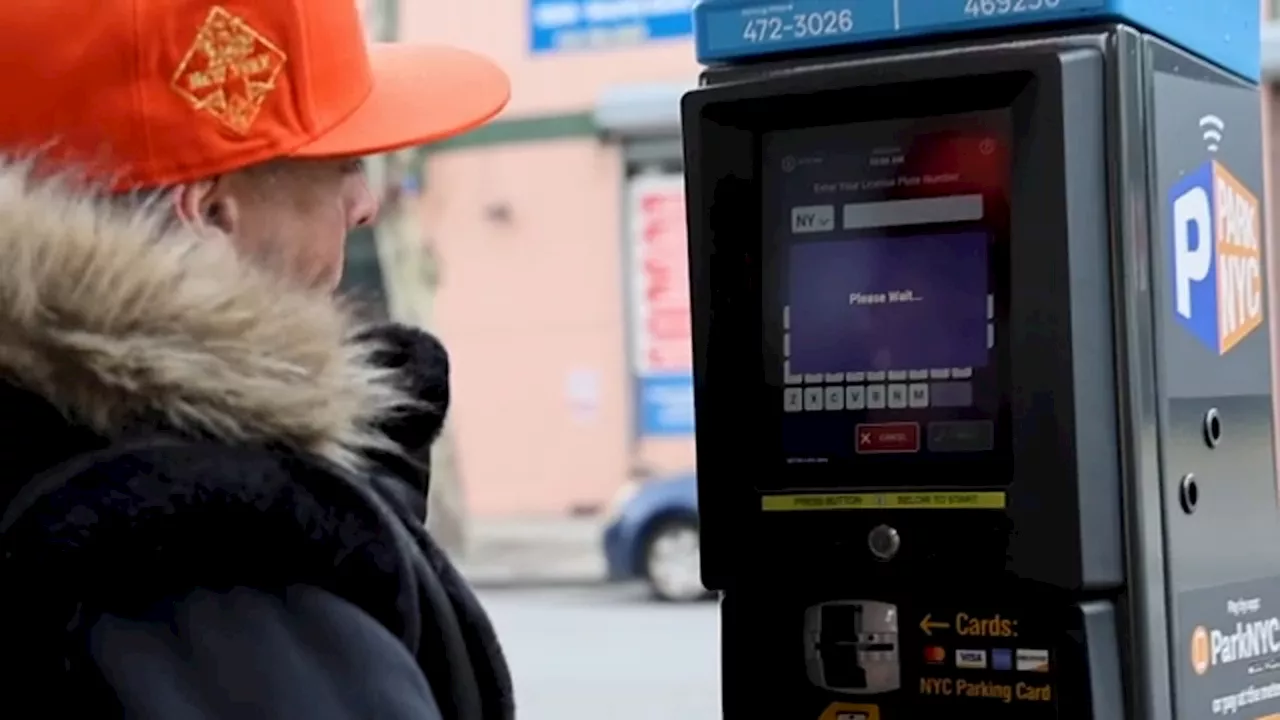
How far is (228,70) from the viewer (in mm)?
1316

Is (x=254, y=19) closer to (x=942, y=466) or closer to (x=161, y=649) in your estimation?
(x=161, y=649)

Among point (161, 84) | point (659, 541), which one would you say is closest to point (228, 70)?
point (161, 84)

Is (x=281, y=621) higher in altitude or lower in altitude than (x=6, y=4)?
lower

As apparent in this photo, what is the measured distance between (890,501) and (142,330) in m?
0.69

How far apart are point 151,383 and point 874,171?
2.29 ft

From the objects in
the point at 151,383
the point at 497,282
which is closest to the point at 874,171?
the point at 151,383

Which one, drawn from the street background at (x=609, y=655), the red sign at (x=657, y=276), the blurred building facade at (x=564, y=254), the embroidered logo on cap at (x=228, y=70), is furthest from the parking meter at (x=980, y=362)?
the red sign at (x=657, y=276)

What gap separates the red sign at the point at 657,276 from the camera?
12.0 metres

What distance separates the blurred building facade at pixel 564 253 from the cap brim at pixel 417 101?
10.1m

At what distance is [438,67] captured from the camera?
159cm

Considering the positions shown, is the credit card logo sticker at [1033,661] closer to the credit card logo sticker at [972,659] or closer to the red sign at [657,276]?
the credit card logo sticker at [972,659]

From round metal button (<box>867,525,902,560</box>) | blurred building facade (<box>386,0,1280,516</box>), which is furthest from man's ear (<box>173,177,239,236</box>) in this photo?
blurred building facade (<box>386,0,1280,516</box>)

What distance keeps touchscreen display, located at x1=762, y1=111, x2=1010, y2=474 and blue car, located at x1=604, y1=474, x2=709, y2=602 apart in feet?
24.8

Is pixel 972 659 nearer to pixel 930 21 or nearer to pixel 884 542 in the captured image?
pixel 884 542
